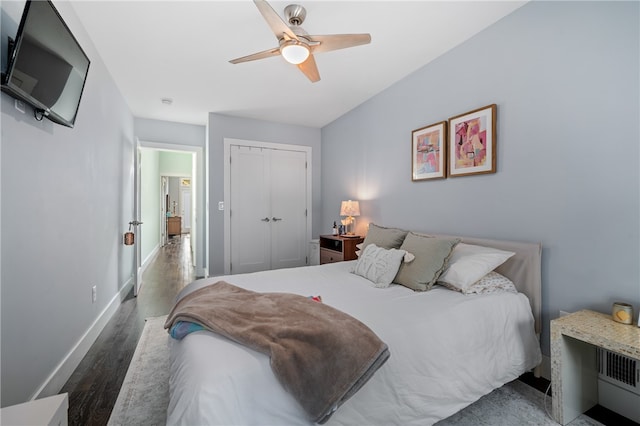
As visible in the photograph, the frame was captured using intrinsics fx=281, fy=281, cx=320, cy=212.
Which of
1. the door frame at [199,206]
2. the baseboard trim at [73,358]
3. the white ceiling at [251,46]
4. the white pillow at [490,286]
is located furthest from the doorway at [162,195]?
the white pillow at [490,286]

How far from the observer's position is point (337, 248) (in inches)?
152

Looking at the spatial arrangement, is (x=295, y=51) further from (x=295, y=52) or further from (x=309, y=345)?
(x=309, y=345)

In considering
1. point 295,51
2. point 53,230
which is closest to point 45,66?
point 53,230

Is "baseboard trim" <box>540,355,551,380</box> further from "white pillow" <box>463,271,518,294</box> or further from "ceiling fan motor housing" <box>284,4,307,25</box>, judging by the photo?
"ceiling fan motor housing" <box>284,4,307,25</box>

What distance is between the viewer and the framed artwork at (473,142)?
229cm

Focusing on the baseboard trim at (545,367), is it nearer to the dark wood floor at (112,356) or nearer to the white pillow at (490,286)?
the white pillow at (490,286)

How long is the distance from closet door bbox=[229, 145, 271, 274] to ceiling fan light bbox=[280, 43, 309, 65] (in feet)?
8.81

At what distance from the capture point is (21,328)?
151 cm

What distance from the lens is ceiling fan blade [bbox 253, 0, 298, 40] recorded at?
155cm

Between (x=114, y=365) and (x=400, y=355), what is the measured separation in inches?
86.2

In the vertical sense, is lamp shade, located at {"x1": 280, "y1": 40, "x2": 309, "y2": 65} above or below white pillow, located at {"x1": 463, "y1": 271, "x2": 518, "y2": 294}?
above

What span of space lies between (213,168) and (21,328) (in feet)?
10.1

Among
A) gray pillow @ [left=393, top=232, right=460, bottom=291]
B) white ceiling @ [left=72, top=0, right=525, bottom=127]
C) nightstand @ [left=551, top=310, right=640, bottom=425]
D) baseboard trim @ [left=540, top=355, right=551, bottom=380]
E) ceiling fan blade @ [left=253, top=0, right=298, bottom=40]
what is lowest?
baseboard trim @ [left=540, top=355, right=551, bottom=380]

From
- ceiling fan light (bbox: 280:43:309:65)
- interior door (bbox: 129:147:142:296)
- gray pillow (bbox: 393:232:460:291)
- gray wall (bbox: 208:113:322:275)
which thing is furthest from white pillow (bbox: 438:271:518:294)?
interior door (bbox: 129:147:142:296)
